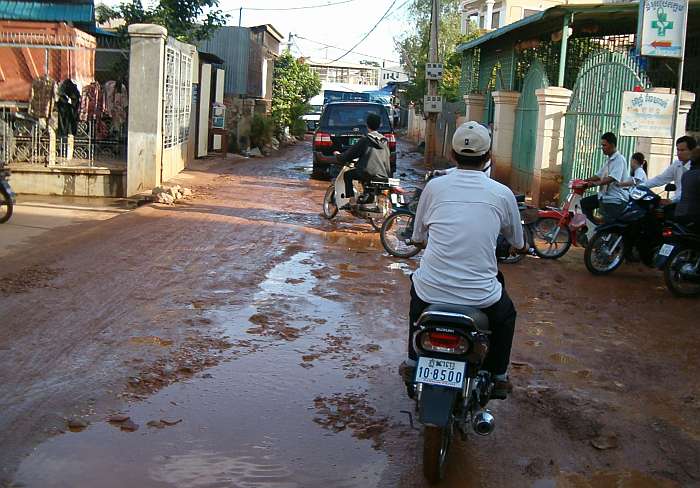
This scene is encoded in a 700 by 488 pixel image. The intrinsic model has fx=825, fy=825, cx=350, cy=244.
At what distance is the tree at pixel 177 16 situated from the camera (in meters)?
21.1

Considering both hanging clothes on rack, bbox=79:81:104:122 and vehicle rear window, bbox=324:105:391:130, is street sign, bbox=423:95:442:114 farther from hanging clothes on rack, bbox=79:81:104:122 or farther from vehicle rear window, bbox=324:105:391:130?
hanging clothes on rack, bbox=79:81:104:122

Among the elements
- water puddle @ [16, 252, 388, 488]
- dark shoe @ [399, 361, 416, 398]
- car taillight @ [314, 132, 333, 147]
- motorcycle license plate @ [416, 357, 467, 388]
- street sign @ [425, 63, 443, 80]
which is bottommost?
water puddle @ [16, 252, 388, 488]

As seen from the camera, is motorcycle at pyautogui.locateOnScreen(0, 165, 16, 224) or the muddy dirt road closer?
the muddy dirt road

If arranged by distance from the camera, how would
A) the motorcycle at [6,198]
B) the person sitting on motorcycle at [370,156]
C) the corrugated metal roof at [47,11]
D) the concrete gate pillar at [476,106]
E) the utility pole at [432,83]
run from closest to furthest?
the motorcycle at [6,198] < the person sitting on motorcycle at [370,156] < the corrugated metal roof at [47,11] < the concrete gate pillar at [476,106] < the utility pole at [432,83]

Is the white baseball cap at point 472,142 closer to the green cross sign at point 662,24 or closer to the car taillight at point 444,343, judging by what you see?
the car taillight at point 444,343

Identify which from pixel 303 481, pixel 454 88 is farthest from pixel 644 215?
pixel 454 88

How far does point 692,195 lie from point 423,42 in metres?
36.4

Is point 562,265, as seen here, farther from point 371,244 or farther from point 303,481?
point 303,481

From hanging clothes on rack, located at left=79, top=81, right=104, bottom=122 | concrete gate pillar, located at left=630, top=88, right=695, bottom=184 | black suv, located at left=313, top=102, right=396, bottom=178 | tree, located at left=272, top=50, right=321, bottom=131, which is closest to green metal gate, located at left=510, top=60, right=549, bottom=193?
black suv, located at left=313, top=102, right=396, bottom=178

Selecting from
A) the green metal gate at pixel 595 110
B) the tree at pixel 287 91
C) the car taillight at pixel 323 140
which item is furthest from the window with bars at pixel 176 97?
the tree at pixel 287 91

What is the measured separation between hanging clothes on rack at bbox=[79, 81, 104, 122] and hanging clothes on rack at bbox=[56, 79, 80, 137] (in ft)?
0.44

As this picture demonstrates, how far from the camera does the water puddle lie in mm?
3961

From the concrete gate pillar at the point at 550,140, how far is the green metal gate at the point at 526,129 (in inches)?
27.8

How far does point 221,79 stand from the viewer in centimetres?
2644
